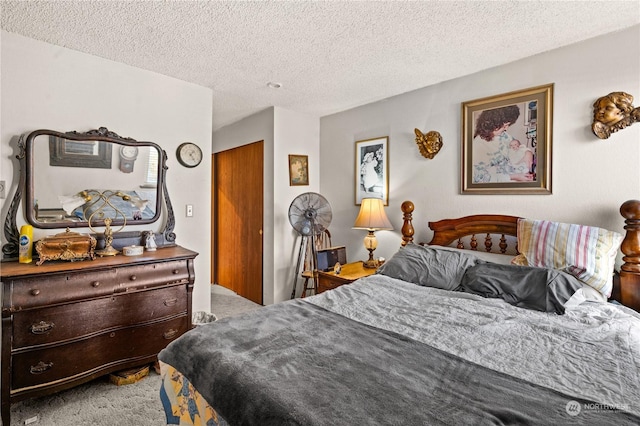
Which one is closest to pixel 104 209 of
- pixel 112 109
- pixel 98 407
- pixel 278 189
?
pixel 112 109

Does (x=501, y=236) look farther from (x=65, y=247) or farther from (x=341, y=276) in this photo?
(x=65, y=247)

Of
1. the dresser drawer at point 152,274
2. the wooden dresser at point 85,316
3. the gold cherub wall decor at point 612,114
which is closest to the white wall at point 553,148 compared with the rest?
the gold cherub wall decor at point 612,114

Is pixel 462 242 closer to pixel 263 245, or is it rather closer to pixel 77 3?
pixel 263 245

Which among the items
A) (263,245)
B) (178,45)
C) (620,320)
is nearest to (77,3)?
(178,45)

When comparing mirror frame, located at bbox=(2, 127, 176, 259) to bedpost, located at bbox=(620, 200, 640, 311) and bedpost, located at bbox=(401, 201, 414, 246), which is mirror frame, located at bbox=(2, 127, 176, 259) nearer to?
bedpost, located at bbox=(401, 201, 414, 246)

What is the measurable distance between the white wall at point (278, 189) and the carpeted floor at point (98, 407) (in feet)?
5.63

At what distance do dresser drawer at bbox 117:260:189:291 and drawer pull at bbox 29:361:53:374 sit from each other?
0.54m

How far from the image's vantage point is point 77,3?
180 centimetres

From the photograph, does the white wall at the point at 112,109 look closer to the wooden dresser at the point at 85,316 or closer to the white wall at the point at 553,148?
the wooden dresser at the point at 85,316

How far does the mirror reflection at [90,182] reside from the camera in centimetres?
218

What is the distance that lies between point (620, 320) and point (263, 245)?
3.24 metres

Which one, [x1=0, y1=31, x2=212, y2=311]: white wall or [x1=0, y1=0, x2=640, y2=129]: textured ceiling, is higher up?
Result: [x1=0, y1=0, x2=640, y2=129]: textured ceiling

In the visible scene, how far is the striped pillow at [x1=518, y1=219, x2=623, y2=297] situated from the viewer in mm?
1870

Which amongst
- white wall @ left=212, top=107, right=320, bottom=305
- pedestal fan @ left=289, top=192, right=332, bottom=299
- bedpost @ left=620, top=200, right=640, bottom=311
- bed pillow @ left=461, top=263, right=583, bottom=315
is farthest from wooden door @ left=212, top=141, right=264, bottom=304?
bedpost @ left=620, top=200, right=640, bottom=311
